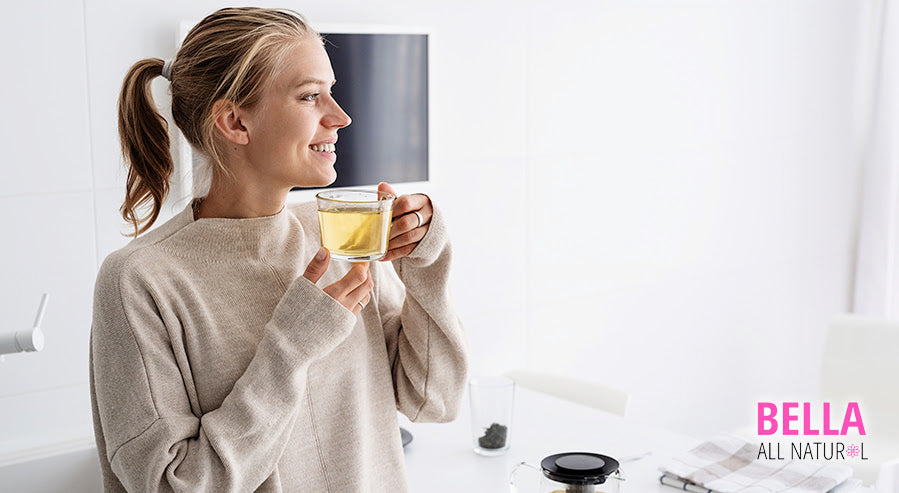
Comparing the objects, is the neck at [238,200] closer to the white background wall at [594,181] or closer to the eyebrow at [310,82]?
the eyebrow at [310,82]

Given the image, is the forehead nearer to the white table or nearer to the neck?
the neck

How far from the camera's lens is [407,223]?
1.12 m

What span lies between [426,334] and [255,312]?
0.23 meters

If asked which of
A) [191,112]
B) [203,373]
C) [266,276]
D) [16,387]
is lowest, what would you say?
[16,387]

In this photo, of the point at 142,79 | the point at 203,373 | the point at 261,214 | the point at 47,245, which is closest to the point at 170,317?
the point at 203,373

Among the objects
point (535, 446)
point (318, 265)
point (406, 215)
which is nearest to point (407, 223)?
point (406, 215)

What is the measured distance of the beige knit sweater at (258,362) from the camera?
1.05 m

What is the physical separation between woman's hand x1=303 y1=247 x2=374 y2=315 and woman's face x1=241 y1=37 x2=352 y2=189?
11cm

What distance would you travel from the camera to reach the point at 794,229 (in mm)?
3365

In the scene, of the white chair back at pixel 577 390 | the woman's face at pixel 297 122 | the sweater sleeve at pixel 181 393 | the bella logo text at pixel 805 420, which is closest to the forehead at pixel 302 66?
the woman's face at pixel 297 122

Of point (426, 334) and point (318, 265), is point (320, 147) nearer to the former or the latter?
point (318, 265)

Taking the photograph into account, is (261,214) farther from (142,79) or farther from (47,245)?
(47,245)

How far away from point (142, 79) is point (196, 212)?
18 cm

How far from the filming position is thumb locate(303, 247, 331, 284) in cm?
108
